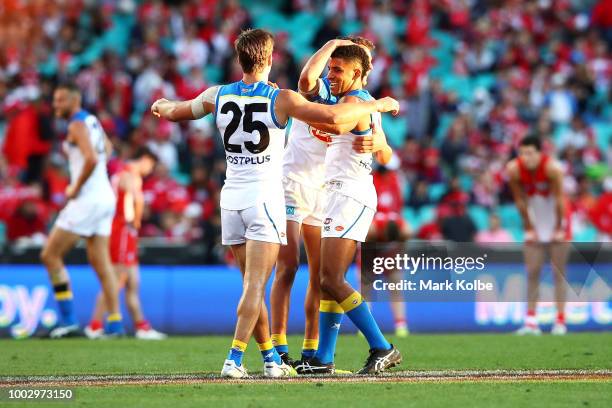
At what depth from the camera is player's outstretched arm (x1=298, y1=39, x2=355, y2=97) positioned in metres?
8.95

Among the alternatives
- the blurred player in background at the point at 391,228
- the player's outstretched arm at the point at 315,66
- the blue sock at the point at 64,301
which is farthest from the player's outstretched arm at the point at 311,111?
the blurred player in background at the point at 391,228

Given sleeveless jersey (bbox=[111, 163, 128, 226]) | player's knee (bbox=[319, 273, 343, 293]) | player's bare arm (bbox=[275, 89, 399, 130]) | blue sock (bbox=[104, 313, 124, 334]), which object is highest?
player's bare arm (bbox=[275, 89, 399, 130])

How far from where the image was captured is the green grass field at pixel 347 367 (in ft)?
25.0

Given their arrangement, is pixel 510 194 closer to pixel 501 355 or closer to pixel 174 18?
pixel 174 18

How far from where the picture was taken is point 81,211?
542 inches

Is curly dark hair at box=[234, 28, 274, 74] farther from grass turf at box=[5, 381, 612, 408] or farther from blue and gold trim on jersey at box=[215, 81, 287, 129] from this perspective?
grass turf at box=[5, 381, 612, 408]

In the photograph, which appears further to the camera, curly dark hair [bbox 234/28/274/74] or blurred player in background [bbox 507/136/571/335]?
blurred player in background [bbox 507/136/571/335]

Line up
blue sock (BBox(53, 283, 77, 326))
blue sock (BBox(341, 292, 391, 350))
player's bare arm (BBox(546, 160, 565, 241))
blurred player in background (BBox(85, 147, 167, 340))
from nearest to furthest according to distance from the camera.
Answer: blue sock (BBox(341, 292, 391, 350)) → blue sock (BBox(53, 283, 77, 326)) → blurred player in background (BBox(85, 147, 167, 340)) → player's bare arm (BBox(546, 160, 565, 241))

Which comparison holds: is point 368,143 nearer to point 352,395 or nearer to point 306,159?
point 306,159

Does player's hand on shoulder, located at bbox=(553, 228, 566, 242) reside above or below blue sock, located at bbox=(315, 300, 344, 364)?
above

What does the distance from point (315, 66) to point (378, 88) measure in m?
14.1

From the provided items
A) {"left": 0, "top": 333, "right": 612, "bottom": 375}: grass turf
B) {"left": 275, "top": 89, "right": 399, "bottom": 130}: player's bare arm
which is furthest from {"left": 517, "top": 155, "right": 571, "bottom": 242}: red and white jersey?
{"left": 275, "top": 89, "right": 399, "bottom": 130}: player's bare arm

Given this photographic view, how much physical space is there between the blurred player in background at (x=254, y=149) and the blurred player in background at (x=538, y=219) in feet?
22.1

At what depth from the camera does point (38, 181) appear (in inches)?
782
